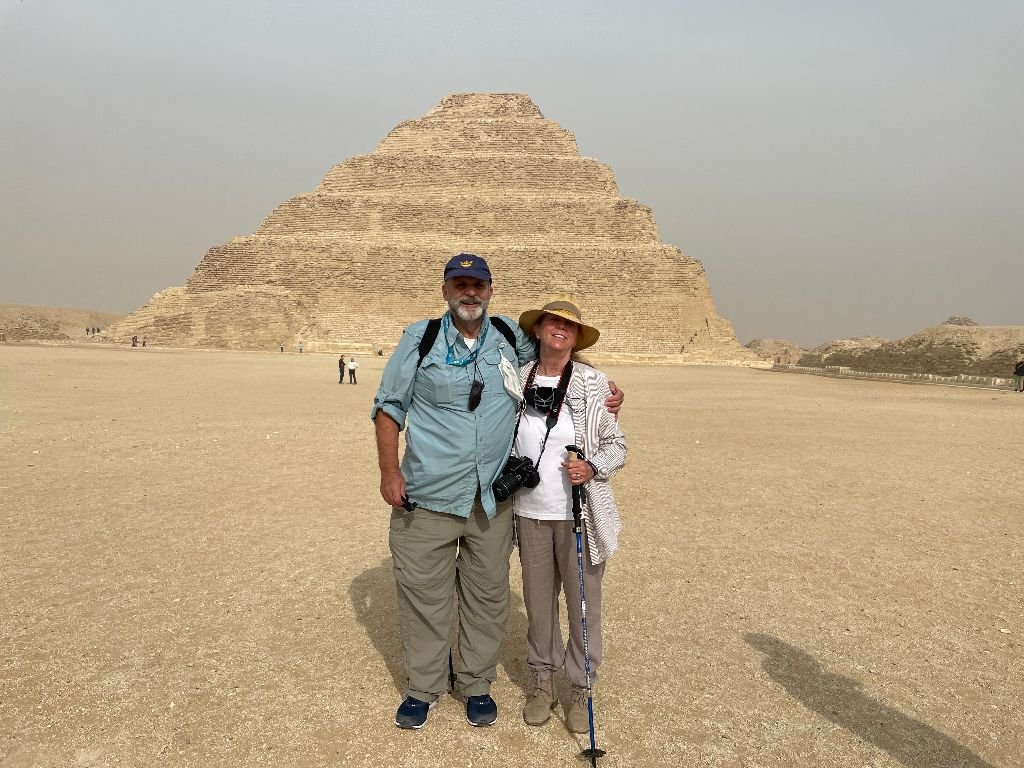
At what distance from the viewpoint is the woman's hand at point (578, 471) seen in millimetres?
2641

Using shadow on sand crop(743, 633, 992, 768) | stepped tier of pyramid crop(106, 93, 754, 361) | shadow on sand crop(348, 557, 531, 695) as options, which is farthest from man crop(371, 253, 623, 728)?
stepped tier of pyramid crop(106, 93, 754, 361)

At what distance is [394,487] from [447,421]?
321 mm

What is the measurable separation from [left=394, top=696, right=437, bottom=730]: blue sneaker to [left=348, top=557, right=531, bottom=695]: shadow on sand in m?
0.21

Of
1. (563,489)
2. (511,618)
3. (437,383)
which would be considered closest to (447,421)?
(437,383)

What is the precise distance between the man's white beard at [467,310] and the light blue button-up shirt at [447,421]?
0.11 metres

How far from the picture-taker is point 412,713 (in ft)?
8.95

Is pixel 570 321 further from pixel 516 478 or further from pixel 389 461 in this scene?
pixel 389 461

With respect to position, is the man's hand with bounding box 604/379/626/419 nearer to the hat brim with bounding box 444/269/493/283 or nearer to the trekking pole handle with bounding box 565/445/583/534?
the trekking pole handle with bounding box 565/445/583/534

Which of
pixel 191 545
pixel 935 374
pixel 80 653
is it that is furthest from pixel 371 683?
pixel 935 374

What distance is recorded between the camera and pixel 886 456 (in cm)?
910

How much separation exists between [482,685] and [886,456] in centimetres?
795

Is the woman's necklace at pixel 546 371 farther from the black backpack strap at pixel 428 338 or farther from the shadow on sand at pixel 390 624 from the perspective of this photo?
the shadow on sand at pixel 390 624

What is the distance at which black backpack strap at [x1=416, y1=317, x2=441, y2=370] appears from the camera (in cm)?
271

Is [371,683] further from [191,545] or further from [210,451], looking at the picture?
[210,451]
